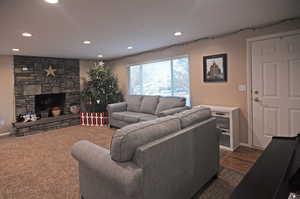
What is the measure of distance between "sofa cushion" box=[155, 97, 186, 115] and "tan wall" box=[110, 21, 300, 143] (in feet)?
1.05

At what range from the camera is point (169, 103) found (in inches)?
176

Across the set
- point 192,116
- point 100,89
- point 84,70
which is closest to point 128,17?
point 192,116

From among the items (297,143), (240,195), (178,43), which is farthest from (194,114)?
(178,43)

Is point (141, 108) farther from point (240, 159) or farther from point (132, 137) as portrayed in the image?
point (132, 137)

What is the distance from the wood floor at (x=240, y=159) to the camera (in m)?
2.69

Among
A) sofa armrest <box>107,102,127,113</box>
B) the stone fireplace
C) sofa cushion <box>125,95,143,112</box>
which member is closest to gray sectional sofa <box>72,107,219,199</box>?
sofa cushion <box>125,95,143,112</box>

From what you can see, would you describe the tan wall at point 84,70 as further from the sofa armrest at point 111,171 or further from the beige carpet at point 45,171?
the sofa armrest at point 111,171

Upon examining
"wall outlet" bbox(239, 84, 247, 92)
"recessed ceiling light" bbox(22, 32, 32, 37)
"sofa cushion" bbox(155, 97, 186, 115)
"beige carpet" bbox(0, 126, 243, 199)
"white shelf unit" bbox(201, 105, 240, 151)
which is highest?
"recessed ceiling light" bbox(22, 32, 32, 37)

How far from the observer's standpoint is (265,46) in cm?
320

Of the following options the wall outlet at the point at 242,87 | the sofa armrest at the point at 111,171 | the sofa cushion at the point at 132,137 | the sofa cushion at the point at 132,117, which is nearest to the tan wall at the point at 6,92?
the sofa cushion at the point at 132,117

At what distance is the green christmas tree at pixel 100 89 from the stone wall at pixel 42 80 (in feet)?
2.01

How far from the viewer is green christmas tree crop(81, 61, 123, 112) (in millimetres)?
5887

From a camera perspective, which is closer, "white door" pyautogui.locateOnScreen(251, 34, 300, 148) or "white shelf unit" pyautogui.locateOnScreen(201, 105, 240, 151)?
"white door" pyautogui.locateOnScreen(251, 34, 300, 148)

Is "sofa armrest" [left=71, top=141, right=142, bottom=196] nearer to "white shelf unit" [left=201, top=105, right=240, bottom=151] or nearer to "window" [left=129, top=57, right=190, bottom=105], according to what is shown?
"white shelf unit" [left=201, top=105, right=240, bottom=151]
